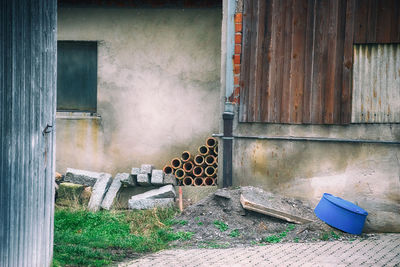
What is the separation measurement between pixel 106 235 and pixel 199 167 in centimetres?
282

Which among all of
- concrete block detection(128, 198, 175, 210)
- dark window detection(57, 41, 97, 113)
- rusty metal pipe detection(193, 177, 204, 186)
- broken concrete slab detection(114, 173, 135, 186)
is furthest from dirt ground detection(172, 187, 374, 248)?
dark window detection(57, 41, 97, 113)

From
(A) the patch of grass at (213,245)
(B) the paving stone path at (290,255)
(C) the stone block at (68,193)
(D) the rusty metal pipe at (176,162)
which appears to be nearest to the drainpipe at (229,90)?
(D) the rusty metal pipe at (176,162)

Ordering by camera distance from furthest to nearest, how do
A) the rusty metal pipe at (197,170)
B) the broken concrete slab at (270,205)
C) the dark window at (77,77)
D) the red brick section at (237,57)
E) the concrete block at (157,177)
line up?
1. the dark window at (77,77)
2. the rusty metal pipe at (197,170)
3. the concrete block at (157,177)
4. the red brick section at (237,57)
5. the broken concrete slab at (270,205)

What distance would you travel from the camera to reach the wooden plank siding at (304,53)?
8430mm

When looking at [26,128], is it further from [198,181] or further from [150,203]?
[198,181]

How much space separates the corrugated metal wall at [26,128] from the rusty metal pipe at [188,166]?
14.7ft

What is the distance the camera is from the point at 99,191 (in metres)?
9.47

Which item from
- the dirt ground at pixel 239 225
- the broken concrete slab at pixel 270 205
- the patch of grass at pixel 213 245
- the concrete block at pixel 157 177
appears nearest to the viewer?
the patch of grass at pixel 213 245

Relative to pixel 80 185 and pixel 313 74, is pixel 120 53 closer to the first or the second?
pixel 80 185

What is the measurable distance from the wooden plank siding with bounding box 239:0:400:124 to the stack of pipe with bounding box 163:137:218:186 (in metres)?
1.25

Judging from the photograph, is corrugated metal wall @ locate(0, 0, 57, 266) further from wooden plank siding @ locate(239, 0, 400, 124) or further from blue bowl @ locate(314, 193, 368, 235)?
blue bowl @ locate(314, 193, 368, 235)

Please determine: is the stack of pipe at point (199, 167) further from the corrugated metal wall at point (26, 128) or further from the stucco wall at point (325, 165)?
the corrugated metal wall at point (26, 128)

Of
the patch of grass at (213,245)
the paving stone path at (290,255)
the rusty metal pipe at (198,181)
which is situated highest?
the rusty metal pipe at (198,181)

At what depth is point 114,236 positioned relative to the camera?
7520 millimetres
